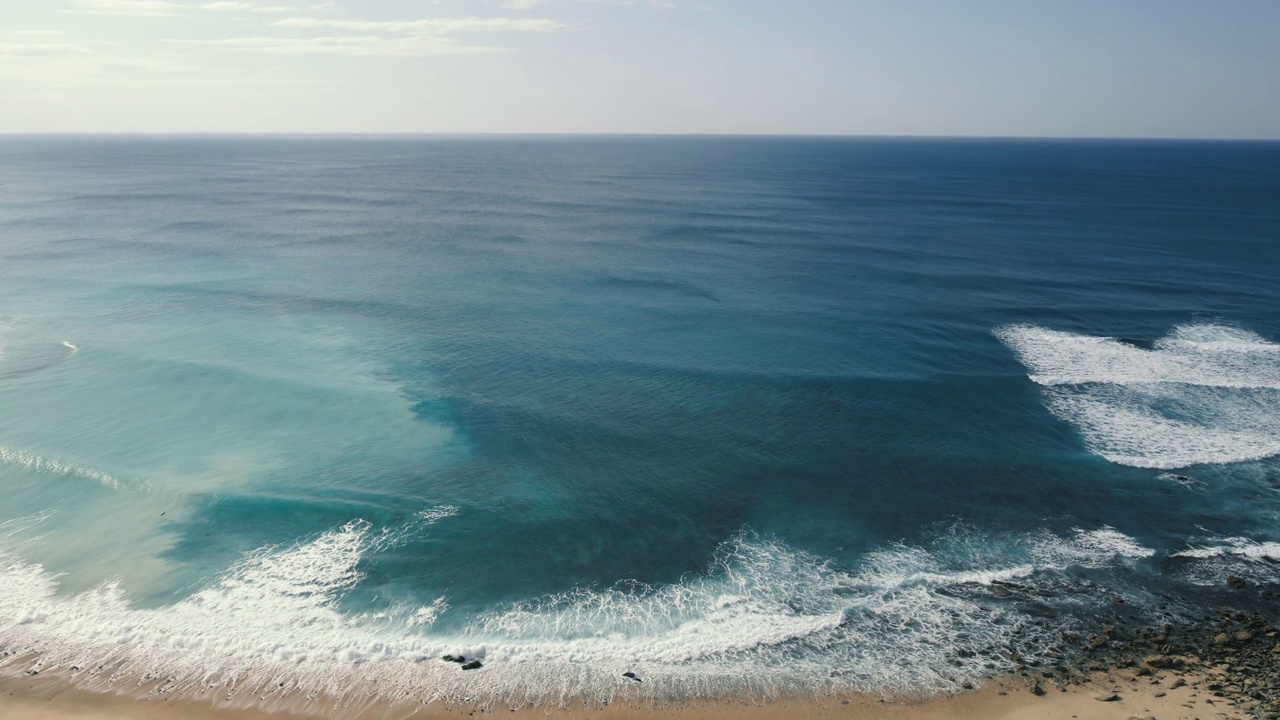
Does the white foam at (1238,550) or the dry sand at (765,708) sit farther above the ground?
the white foam at (1238,550)

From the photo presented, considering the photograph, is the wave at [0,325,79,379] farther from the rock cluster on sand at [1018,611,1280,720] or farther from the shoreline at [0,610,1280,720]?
the rock cluster on sand at [1018,611,1280,720]

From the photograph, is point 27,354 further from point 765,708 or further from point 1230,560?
point 1230,560

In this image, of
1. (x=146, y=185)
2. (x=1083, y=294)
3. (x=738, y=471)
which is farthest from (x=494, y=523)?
(x=146, y=185)

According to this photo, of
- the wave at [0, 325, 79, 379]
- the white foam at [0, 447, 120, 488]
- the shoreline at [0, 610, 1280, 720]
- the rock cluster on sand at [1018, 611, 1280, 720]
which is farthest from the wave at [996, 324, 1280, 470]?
the wave at [0, 325, 79, 379]

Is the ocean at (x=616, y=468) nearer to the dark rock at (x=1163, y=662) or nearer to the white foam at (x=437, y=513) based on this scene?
the white foam at (x=437, y=513)

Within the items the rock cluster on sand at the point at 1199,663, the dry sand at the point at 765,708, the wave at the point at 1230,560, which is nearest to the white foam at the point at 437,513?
the dry sand at the point at 765,708

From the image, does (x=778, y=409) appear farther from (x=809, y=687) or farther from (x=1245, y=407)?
(x=1245, y=407)
